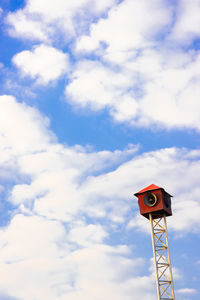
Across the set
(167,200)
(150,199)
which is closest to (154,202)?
(150,199)

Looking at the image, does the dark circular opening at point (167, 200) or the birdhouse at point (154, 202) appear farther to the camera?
the dark circular opening at point (167, 200)

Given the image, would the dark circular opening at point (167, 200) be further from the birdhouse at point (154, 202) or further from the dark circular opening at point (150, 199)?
the dark circular opening at point (150, 199)

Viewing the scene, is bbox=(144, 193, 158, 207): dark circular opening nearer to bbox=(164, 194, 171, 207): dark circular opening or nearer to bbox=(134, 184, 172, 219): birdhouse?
bbox=(134, 184, 172, 219): birdhouse

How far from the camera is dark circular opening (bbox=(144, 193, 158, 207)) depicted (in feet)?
171

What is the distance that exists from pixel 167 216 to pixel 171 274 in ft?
26.3

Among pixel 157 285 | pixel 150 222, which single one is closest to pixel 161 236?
pixel 150 222

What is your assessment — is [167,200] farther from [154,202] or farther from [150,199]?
[150,199]

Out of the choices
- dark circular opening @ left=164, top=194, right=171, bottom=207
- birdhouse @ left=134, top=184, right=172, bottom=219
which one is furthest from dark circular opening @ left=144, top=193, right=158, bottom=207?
dark circular opening @ left=164, top=194, right=171, bottom=207

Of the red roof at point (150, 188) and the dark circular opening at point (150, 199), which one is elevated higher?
the red roof at point (150, 188)

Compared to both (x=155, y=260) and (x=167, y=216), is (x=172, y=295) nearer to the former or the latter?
(x=155, y=260)

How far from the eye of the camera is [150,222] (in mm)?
51875

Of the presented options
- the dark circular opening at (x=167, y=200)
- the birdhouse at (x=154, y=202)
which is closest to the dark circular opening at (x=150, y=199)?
the birdhouse at (x=154, y=202)

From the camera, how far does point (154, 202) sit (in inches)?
2050

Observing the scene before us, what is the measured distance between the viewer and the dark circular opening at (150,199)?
171 feet
